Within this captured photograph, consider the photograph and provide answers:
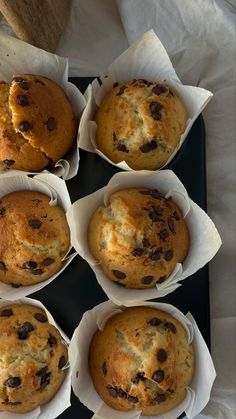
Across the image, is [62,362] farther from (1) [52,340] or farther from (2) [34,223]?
(2) [34,223]

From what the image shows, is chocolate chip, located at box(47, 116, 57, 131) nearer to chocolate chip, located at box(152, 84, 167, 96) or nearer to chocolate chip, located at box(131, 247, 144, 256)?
chocolate chip, located at box(152, 84, 167, 96)

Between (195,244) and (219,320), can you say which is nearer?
(195,244)

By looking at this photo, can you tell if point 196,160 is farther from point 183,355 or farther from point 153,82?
point 183,355

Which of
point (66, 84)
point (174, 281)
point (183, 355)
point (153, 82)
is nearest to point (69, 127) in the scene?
point (66, 84)

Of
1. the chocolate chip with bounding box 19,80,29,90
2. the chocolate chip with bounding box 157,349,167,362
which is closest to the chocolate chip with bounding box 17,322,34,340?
the chocolate chip with bounding box 157,349,167,362

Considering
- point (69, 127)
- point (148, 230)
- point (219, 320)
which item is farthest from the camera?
point (219, 320)
